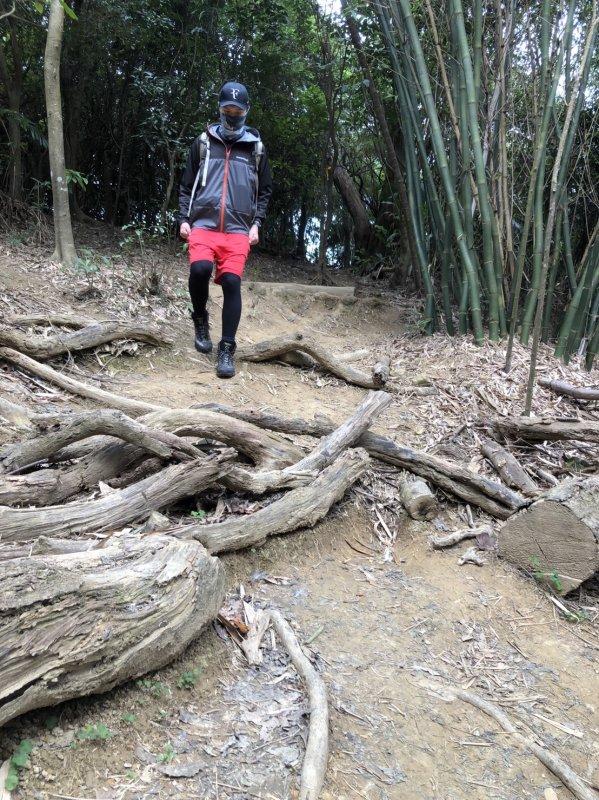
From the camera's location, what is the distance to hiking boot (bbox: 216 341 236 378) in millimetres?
4141

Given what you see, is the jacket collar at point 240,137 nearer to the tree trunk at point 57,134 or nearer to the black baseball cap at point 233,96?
the black baseball cap at point 233,96

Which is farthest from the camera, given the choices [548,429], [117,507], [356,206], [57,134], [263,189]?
[356,206]

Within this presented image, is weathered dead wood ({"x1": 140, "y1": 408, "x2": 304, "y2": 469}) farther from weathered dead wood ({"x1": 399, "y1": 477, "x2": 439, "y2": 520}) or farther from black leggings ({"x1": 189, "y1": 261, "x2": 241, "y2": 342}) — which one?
black leggings ({"x1": 189, "y1": 261, "x2": 241, "y2": 342})

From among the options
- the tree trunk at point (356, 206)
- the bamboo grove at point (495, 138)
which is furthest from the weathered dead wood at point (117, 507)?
the tree trunk at point (356, 206)

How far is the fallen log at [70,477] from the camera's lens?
214 cm

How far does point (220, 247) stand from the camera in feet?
12.9

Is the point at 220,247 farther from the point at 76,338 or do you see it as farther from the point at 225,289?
the point at 76,338

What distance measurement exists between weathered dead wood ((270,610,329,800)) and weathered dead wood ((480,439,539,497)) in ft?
5.63

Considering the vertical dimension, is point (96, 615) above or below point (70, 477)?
above

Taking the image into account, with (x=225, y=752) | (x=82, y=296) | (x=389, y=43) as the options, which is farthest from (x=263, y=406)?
(x=389, y=43)

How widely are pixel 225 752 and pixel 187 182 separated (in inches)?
132

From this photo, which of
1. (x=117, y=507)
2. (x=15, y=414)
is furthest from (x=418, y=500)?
(x=15, y=414)

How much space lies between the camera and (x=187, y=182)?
155 inches

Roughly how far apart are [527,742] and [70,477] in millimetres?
1829
